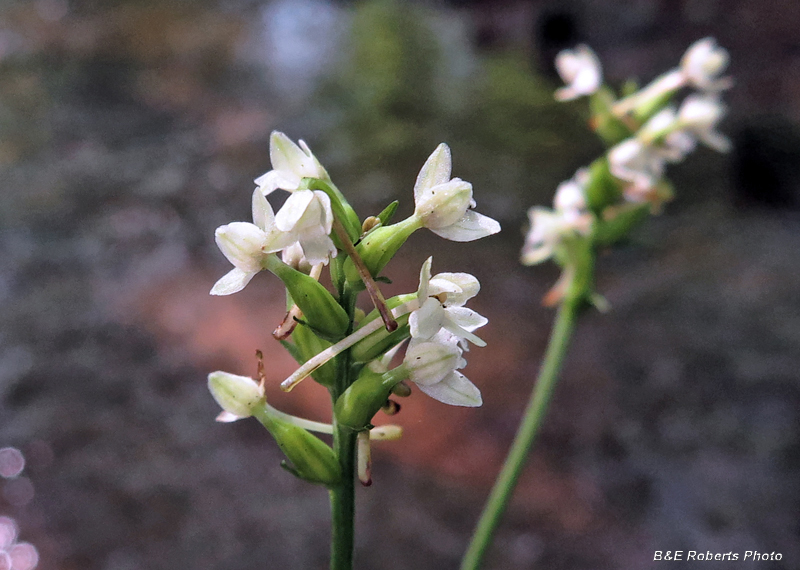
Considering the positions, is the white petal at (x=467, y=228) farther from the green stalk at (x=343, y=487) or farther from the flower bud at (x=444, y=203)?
the green stalk at (x=343, y=487)

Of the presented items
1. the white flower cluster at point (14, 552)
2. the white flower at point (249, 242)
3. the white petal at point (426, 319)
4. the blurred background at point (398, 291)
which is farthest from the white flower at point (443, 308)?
the white flower cluster at point (14, 552)

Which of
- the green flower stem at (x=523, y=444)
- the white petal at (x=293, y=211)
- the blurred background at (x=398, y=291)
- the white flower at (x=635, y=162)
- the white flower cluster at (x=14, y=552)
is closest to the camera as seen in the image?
the white petal at (x=293, y=211)

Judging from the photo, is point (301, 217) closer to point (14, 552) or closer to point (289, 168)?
point (289, 168)

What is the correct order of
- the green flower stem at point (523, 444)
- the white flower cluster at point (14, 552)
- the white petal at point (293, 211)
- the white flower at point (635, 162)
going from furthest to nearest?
the white flower cluster at point (14, 552) < the white flower at point (635, 162) < the green flower stem at point (523, 444) < the white petal at point (293, 211)

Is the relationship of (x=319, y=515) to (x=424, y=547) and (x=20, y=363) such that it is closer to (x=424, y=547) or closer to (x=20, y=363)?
(x=424, y=547)

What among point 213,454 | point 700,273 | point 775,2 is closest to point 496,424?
point 213,454

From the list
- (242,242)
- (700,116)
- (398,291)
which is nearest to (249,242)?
(242,242)

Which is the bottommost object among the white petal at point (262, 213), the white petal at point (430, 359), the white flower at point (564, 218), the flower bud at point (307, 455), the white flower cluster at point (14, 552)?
the white flower cluster at point (14, 552)

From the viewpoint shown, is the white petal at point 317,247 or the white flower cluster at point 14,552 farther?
the white flower cluster at point 14,552
